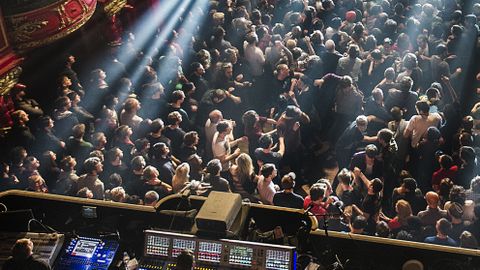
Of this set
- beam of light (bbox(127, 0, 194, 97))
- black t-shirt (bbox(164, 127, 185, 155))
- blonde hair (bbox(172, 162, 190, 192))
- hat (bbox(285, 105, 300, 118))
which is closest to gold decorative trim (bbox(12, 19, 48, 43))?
beam of light (bbox(127, 0, 194, 97))

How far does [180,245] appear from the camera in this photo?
21.6 feet

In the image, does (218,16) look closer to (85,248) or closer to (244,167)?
(244,167)

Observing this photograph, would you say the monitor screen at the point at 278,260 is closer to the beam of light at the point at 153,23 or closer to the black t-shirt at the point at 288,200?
the black t-shirt at the point at 288,200

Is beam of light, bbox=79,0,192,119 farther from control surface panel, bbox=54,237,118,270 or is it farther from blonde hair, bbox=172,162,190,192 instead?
control surface panel, bbox=54,237,118,270

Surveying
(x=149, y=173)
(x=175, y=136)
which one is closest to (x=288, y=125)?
(x=175, y=136)

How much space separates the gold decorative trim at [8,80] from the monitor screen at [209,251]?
207 inches

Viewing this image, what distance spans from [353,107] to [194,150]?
9.09 feet

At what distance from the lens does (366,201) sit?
319 inches

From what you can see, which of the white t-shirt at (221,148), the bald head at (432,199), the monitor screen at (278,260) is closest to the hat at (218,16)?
the white t-shirt at (221,148)

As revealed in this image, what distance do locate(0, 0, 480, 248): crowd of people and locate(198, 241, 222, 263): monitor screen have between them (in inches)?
40.6

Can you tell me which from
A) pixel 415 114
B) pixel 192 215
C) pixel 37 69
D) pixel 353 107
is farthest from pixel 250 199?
pixel 37 69

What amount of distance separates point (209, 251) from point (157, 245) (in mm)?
540

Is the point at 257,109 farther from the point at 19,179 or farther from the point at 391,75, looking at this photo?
the point at 19,179

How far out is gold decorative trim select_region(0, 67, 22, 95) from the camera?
10.3 meters
